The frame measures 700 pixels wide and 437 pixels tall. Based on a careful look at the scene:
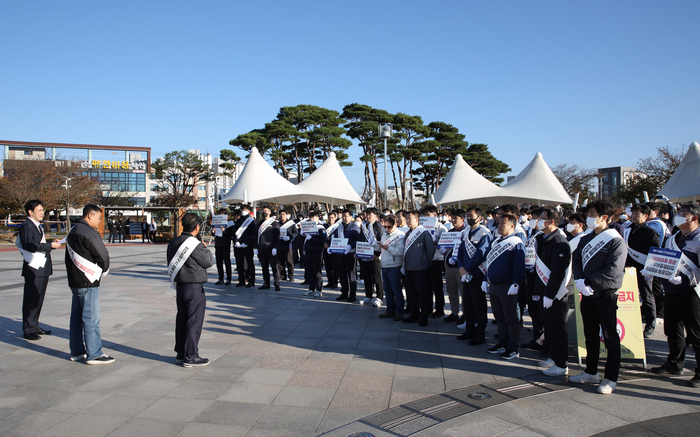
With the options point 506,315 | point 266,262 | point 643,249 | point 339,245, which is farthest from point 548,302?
point 266,262

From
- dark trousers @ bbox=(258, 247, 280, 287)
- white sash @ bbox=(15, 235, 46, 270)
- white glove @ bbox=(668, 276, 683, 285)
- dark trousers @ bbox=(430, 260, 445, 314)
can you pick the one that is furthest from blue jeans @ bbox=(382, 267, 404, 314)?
white sash @ bbox=(15, 235, 46, 270)

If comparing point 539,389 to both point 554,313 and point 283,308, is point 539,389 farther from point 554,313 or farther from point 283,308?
point 283,308

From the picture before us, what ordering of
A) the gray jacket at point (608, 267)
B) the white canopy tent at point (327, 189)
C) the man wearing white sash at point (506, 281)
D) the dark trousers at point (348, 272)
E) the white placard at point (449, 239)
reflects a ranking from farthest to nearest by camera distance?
1. the white canopy tent at point (327, 189)
2. the dark trousers at point (348, 272)
3. the white placard at point (449, 239)
4. the man wearing white sash at point (506, 281)
5. the gray jacket at point (608, 267)

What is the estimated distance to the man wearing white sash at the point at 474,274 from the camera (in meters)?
5.92

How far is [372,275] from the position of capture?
29.9 feet

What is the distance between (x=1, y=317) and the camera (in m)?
7.13

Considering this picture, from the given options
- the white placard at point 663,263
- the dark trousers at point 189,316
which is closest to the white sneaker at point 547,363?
the white placard at point 663,263

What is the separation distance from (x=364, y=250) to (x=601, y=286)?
15.6ft

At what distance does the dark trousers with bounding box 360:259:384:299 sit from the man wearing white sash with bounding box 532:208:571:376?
4207 millimetres

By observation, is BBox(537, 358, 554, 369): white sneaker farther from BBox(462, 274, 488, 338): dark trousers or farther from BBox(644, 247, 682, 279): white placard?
BBox(644, 247, 682, 279): white placard

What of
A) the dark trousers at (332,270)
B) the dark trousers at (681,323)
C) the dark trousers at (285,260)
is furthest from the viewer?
the dark trousers at (285,260)

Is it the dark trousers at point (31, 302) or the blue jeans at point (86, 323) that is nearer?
the blue jeans at point (86, 323)

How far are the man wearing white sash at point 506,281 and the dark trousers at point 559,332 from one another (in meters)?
0.51

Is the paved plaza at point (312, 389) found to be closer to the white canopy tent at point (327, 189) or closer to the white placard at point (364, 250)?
the white placard at point (364, 250)
